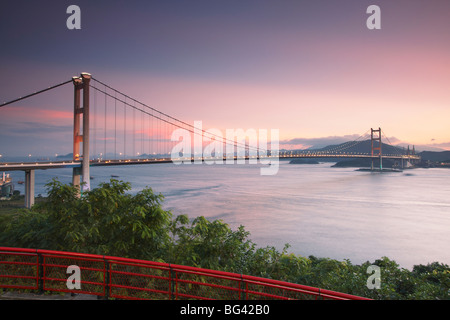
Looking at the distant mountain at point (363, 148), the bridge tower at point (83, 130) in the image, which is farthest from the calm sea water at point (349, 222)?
the distant mountain at point (363, 148)

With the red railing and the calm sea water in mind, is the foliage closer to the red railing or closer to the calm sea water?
the red railing

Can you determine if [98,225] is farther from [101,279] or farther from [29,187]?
[29,187]

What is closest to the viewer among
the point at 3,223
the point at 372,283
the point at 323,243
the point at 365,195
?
the point at 372,283

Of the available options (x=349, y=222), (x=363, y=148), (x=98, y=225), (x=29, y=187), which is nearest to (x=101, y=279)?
(x=98, y=225)

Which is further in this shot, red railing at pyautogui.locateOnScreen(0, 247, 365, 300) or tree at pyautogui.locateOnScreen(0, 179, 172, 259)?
tree at pyautogui.locateOnScreen(0, 179, 172, 259)

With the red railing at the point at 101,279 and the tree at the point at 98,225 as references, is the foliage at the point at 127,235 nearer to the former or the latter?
the tree at the point at 98,225

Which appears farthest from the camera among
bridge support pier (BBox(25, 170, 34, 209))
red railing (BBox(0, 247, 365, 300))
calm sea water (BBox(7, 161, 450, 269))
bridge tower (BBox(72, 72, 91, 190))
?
bridge tower (BBox(72, 72, 91, 190))

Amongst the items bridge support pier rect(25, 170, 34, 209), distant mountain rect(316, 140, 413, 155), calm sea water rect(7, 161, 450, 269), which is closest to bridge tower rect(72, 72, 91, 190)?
bridge support pier rect(25, 170, 34, 209)

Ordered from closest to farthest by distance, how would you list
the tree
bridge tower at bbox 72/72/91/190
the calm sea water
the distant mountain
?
the tree → the calm sea water → bridge tower at bbox 72/72/91/190 → the distant mountain
